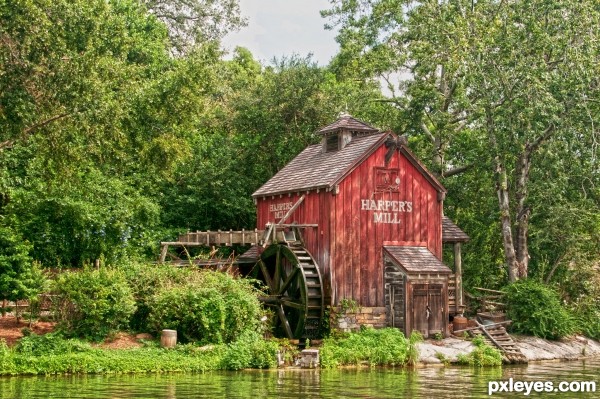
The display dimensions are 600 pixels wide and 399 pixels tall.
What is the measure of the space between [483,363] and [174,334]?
30.7 ft

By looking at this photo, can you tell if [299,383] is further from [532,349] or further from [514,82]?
[514,82]

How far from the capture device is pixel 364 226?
1182 inches

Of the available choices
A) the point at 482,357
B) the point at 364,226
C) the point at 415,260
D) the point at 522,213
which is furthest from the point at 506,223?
the point at 482,357

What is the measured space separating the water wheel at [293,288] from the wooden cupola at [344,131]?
4.30 metres

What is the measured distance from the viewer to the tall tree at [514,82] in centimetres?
3250

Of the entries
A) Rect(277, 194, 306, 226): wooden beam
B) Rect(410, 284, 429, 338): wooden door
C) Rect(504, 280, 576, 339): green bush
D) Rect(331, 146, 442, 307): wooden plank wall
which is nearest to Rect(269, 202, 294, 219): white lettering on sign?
Rect(277, 194, 306, 226): wooden beam

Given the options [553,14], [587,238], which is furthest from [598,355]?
[553,14]

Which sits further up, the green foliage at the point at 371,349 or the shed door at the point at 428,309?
the shed door at the point at 428,309

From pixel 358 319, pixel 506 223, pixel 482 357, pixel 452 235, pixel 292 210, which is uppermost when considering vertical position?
pixel 292 210

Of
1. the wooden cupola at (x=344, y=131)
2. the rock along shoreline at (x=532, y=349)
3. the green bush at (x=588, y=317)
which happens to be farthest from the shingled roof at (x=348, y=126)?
the green bush at (x=588, y=317)

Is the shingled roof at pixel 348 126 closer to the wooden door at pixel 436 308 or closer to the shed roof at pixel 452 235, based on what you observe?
the shed roof at pixel 452 235

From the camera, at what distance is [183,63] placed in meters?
29.0

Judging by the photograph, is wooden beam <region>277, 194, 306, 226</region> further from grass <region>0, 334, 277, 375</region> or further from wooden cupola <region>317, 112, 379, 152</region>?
grass <region>0, 334, 277, 375</region>

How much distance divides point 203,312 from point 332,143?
10006 mm
